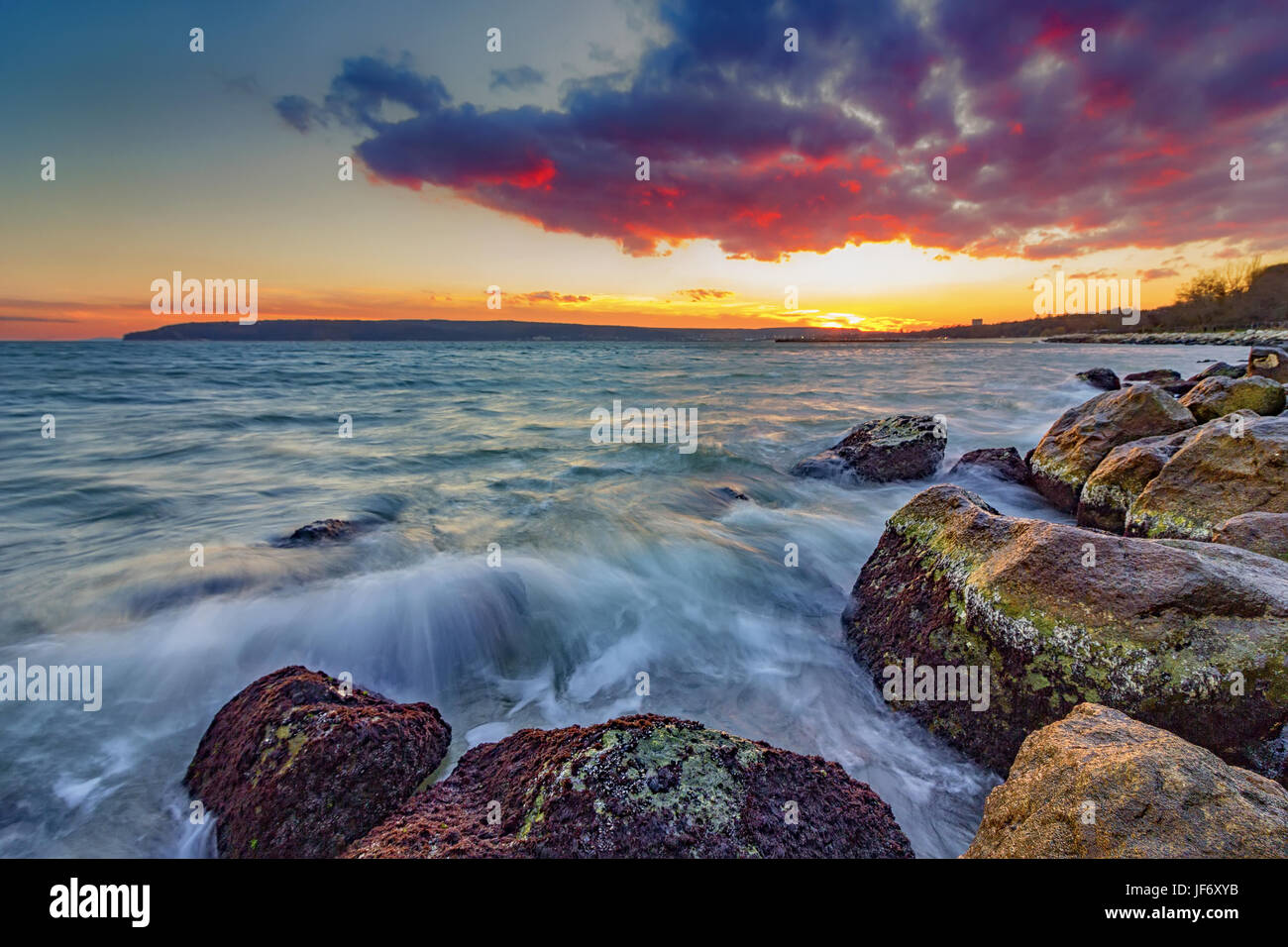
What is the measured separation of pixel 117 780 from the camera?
3617 millimetres

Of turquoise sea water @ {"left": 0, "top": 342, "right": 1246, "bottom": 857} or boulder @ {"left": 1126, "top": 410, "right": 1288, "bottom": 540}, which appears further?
boulder @ {"left": 1126, "top": 410, "right": 1288, "bottom": 540}

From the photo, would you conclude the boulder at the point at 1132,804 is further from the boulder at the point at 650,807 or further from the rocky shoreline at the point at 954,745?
the boulder at the point at 650,807

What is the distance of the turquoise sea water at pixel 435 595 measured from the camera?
146 inches

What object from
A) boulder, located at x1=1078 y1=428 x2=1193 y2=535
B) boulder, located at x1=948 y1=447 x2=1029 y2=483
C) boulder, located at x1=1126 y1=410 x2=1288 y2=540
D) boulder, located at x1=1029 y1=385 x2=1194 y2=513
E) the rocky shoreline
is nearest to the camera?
the rocky shoreline

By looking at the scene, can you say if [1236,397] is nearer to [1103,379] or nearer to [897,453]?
[897,453]

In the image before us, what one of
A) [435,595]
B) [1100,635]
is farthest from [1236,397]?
[435,595]

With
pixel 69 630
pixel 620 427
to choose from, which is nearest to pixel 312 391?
pixel 620 427

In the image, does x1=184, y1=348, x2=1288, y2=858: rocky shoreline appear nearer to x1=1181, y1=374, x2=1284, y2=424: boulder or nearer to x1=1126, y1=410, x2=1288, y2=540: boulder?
x1=1126, y1=410, x2=1288, y2=540: boulder

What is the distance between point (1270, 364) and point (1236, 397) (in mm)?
5406

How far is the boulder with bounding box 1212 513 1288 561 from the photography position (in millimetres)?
3650

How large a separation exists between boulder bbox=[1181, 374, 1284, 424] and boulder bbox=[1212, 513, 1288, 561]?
238 inches

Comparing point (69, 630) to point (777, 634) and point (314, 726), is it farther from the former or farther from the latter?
point (777, 634)

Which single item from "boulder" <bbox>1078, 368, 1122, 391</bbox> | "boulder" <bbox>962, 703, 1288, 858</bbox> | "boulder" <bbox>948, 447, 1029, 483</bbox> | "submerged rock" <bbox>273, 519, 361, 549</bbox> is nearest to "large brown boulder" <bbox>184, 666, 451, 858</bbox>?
"boulder" <bbox>962, 703, 1288, 858</bbox>

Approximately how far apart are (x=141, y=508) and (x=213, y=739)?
809 centimetres
